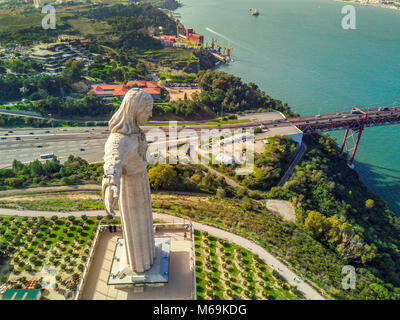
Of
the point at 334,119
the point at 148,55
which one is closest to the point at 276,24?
the point at 148,55

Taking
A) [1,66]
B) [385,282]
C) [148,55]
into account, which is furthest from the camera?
[148,55]

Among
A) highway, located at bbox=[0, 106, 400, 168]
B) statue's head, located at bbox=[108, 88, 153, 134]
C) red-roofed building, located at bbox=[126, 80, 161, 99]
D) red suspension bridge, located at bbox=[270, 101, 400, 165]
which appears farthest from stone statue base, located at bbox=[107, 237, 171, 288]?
red-roofed building, located at bbox=[126, 80, 161, 99]

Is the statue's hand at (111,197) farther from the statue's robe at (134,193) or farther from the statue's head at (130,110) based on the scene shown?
the statue's head at (130,110)

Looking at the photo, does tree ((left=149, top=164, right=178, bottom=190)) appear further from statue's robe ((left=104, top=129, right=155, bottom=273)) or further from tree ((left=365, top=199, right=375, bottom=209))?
tree ((left=365, top=199, right=375, bottom=209))

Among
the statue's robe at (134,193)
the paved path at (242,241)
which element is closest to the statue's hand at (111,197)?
the statue's robe at (134,193)

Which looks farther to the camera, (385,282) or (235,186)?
(235,186)

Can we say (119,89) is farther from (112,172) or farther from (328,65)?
(328,65)

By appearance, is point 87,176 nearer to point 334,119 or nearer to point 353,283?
→ point 353,283
